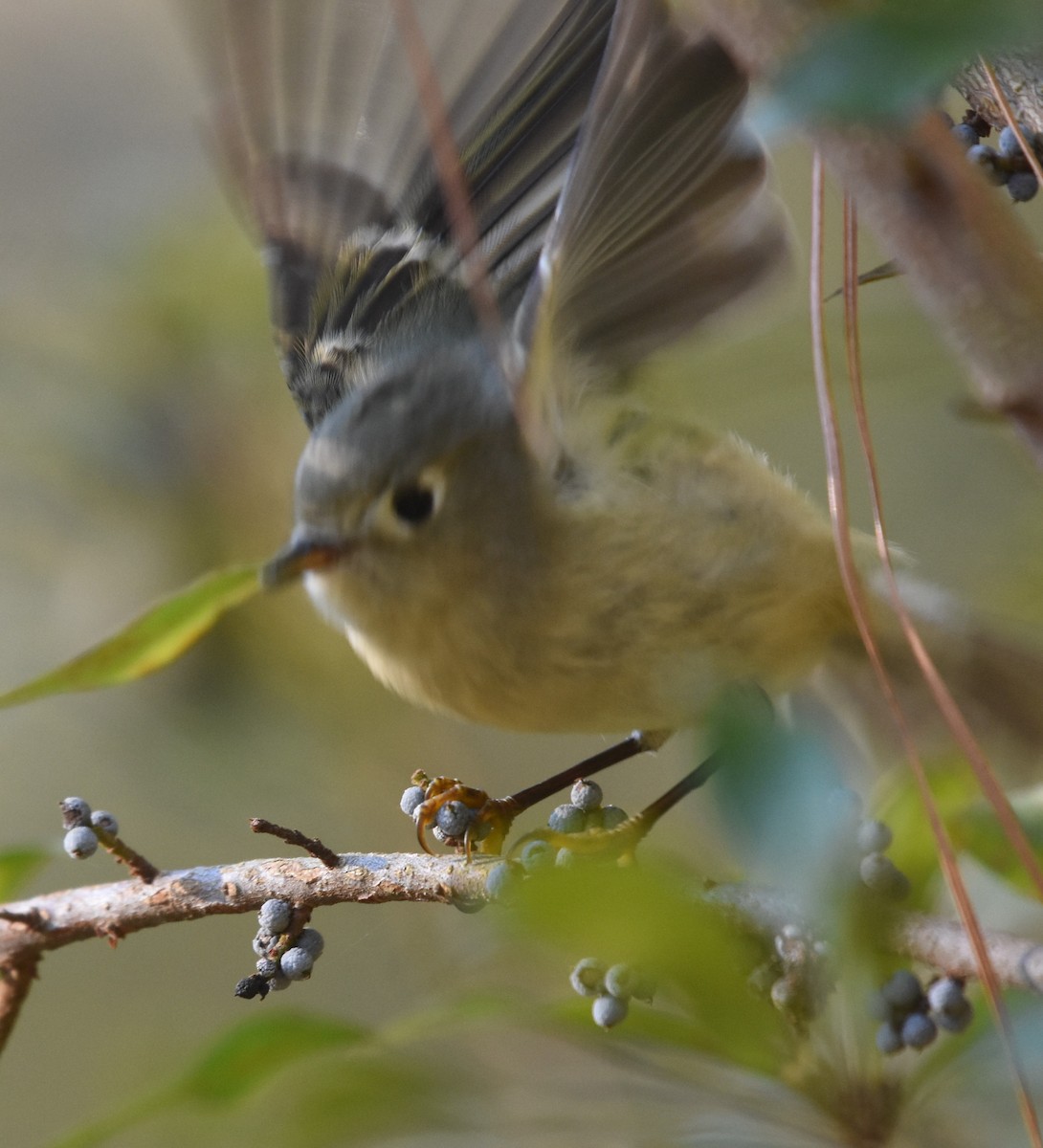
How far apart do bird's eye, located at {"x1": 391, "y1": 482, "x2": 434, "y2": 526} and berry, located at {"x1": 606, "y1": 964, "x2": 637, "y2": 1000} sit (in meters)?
0.39

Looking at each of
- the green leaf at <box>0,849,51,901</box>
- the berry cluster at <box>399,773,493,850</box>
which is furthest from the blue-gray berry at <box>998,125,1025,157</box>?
the green leaf at <box>0,849,51,901</box>

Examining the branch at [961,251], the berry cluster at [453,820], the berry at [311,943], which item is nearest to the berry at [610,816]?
the berry cluster at [453,820]

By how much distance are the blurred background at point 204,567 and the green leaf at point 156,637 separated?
0.41 meters

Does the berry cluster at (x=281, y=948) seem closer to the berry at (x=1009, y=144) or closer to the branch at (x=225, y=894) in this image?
the branch at (x=225, y=894)

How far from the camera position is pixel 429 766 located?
2146 mm

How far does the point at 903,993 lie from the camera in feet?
2.49

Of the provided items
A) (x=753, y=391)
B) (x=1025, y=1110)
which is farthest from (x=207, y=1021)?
(x=1025, y=1110)

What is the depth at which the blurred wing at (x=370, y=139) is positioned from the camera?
0.98 meters

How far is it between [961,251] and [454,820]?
2.50 ft

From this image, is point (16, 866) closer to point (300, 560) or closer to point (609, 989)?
point (300, 560)

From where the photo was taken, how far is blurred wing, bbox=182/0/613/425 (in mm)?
984

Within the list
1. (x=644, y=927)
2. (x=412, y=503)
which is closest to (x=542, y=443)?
(x=412, y=503)

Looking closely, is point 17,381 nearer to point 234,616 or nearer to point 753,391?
point 234,616

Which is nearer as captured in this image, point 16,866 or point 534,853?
point 534,853
